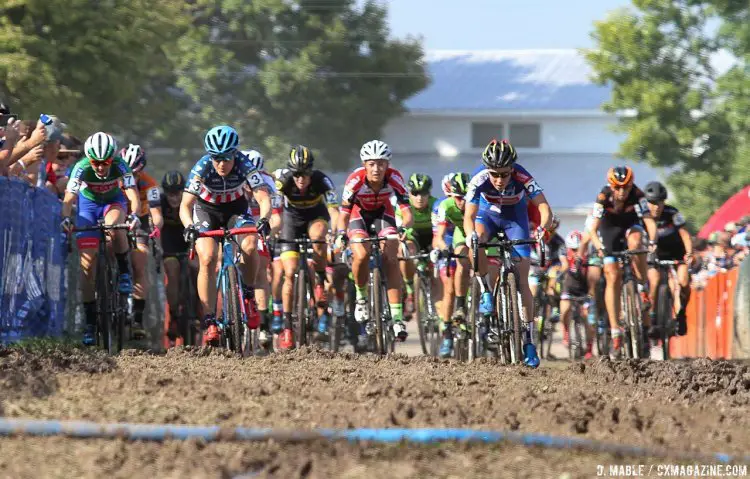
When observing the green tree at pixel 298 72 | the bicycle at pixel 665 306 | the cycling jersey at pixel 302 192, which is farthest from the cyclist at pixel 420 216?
the green tree at pixel 298 72

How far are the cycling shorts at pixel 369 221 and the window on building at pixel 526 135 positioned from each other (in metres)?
47.6

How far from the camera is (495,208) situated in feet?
47.3

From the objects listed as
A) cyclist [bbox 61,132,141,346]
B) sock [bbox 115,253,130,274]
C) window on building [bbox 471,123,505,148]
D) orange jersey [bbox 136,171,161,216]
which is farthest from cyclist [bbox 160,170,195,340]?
window on building [bbox 471,123,505,148]

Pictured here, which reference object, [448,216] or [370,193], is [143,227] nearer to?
[370,193]

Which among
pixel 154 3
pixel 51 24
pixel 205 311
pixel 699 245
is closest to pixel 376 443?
pixel 205 311

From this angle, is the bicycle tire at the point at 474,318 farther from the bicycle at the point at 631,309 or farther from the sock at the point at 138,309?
the sock at the point at 138,309

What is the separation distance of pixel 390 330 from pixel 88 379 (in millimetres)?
5811

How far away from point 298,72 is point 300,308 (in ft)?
126

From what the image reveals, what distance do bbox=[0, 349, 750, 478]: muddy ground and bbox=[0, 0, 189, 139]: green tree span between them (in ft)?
59.3

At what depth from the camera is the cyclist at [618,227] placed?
58.5 feet

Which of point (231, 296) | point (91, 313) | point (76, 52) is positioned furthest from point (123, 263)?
point (76, 52)

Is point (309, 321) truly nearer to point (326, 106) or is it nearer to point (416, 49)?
point (326, 106)

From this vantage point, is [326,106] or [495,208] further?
[326,106]

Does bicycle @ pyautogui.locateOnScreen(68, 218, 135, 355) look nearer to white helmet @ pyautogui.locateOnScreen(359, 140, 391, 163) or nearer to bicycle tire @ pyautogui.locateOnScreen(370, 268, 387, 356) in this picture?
bicycle tire @ pyautogui.locateOnScreen(370, 268, 387, 356)
